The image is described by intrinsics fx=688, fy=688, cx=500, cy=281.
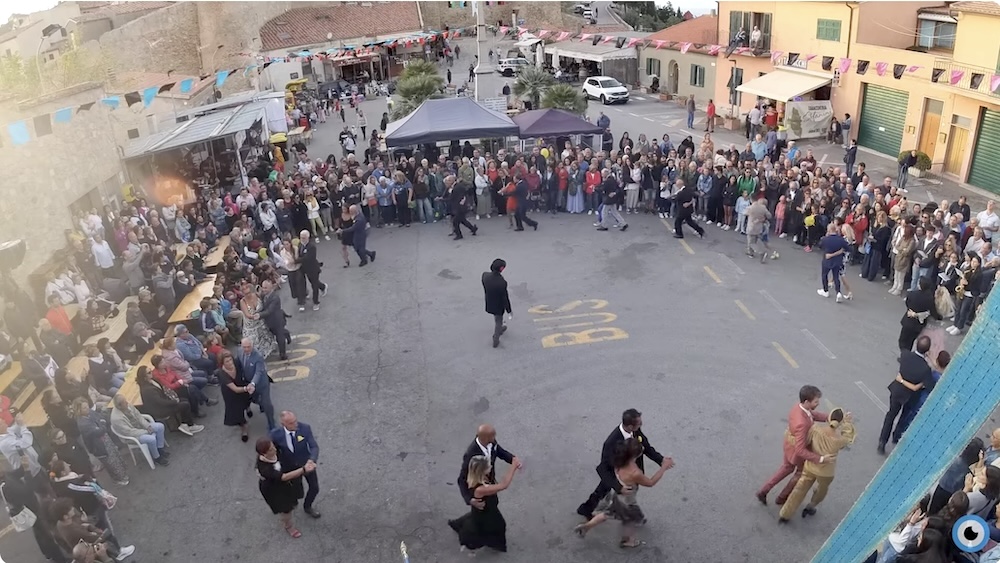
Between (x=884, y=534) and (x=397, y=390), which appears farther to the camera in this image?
(x=397, y=390)

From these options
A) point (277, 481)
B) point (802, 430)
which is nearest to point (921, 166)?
point (802, 430)

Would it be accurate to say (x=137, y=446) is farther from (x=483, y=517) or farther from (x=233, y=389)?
(x=483, y=517)

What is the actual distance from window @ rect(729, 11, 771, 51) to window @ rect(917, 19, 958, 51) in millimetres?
5816

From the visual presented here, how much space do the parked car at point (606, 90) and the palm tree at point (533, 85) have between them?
22.6ft

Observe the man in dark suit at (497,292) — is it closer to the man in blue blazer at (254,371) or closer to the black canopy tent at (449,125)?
the man in blue blazer at (254,371)

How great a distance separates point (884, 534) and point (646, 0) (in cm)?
6560

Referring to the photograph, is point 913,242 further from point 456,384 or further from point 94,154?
point 94,154

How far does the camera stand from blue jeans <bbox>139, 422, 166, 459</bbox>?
8.00 metres

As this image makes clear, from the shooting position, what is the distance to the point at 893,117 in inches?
841

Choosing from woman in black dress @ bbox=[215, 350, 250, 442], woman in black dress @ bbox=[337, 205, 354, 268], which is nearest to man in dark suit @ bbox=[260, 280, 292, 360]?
woman in black dress @ bbox=[215, 350, 250, 442]

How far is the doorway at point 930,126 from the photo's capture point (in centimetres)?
1960

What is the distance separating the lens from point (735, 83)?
93.5ft

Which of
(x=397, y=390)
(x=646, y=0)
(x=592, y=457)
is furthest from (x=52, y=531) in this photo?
(x=646, y=0)

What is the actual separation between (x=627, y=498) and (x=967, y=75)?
686 inches
